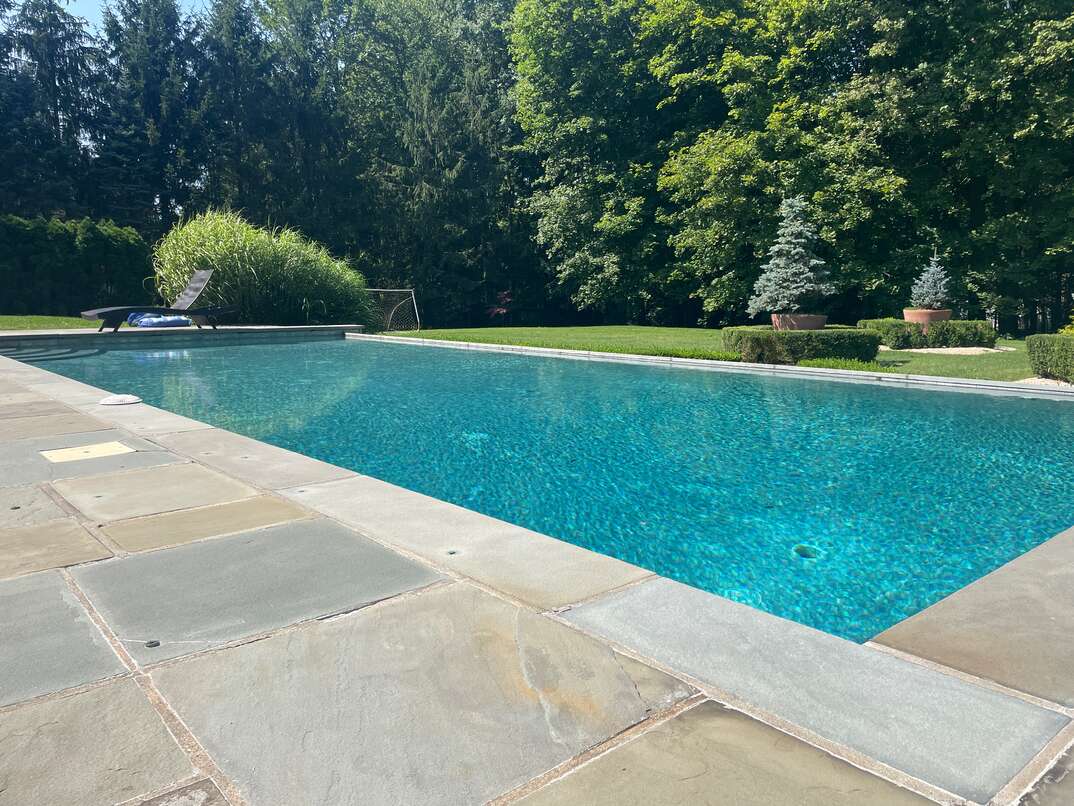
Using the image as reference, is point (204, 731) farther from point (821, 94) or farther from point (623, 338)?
point (821, 94)

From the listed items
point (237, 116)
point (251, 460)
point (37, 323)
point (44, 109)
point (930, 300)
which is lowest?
point (251, 460)

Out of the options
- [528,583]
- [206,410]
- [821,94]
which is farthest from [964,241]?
[528,583]

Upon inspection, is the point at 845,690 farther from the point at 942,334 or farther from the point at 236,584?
the point at 942,334

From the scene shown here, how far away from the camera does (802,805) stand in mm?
1579

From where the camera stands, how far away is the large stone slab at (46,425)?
235 inches

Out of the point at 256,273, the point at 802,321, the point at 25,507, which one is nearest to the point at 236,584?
the point at 25,507

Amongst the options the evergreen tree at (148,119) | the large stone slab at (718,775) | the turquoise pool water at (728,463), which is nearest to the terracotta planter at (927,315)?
the turquoise pool water at (728,463)

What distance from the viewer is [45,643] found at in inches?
93.2

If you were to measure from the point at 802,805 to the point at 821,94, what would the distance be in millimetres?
24158

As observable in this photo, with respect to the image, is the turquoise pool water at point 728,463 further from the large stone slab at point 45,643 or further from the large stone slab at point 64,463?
the large stone slab at point 45,643

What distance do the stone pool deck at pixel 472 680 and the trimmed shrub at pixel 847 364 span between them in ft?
26.8

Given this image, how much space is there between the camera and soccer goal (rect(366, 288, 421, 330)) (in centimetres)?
2292

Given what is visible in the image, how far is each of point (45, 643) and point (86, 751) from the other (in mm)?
776

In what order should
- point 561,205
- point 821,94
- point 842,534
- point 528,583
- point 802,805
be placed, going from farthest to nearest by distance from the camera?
point 561,205 < point 821,94 < point 842,534 < point 528,583 < point 802,805
